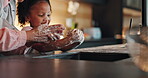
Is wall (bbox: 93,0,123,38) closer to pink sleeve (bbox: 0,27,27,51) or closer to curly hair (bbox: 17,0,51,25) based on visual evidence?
curly hair (bbox: 17,0,51,25)

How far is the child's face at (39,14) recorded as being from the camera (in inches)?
51.5

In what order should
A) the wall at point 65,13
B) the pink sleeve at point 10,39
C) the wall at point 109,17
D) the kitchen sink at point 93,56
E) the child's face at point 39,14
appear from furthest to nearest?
the wall at point 109,17, the wall at point 65,13, the child's face at point 39,14, the kitchen sink at point 93,56, the pink sleeve at point 10,39

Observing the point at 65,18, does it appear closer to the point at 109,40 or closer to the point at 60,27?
the point at 109,40

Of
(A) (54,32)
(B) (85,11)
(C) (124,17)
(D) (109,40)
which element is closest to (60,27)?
(A) (54,32)

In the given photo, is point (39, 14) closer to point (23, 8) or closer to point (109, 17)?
point (23, 8)

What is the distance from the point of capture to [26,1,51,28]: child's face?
4.29ft

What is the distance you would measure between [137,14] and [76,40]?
4.36 meters

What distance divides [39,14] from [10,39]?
480 mm

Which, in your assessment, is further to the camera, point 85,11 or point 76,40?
point 85,11

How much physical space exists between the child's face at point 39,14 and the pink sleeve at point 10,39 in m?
0.44

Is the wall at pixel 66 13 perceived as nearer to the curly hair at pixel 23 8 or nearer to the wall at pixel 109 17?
the wall at pixel 109 17

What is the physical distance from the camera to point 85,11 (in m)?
4.36

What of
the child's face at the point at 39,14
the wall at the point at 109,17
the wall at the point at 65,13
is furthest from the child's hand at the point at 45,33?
the wall at the point at 109,17

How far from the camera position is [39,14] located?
1.30 meters
